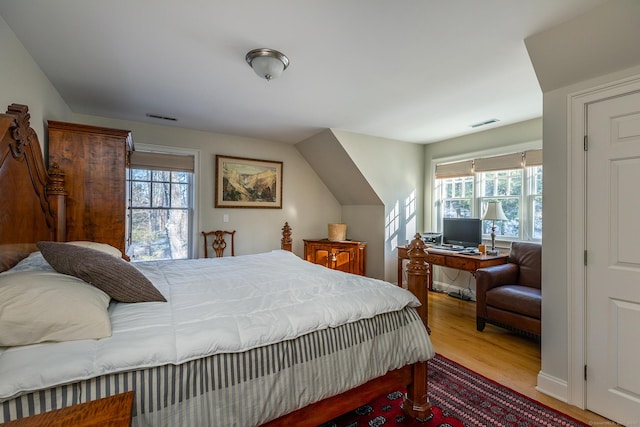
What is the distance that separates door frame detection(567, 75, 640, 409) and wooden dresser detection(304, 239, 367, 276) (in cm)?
285

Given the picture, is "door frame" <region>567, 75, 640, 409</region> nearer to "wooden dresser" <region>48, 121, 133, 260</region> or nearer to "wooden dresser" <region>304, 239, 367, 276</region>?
"wooden dresser" <region>304, 239, 367, 276</region>

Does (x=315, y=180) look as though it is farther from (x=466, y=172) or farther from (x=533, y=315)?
(x=533, y=315)

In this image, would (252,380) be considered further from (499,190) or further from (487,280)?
(499,190)

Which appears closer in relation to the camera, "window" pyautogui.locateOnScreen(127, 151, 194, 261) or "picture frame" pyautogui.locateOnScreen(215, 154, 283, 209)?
"window" pyautogui.locateOnScreen(127, 151, 194, 261)

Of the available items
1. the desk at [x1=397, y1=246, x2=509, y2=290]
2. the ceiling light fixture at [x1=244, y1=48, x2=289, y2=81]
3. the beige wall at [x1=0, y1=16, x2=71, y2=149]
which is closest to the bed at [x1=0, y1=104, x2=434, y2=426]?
the beige wall at [x1=0, y1=16, x2=71, y2=149]

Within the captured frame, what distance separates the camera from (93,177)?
261 cm

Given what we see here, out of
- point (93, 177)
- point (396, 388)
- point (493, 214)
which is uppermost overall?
point (93, 177)

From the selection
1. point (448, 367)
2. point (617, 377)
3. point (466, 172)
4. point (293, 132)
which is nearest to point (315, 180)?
point (293, 132)

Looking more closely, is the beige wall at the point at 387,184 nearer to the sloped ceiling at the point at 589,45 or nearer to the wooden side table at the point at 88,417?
the sloped ceiling at the point at 589,45

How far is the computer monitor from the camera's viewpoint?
3.93 m

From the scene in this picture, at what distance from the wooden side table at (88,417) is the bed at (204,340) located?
18cm

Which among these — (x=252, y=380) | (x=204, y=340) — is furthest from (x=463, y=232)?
(x=204, y=340)

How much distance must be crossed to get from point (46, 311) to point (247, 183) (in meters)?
3.50

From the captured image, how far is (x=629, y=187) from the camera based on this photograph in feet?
5.82
